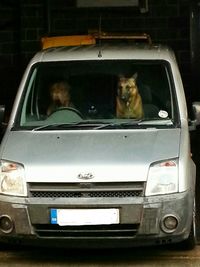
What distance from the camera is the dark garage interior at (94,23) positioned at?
12.5 meters

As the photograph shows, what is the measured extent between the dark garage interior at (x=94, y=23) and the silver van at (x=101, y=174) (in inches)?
229

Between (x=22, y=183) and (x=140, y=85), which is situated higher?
(x=140, y=85)

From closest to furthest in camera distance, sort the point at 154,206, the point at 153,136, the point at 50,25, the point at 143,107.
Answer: the point at 154,206 < the point at 153,136 < the point at 143,107 < the point at 50,25

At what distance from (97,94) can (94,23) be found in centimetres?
586

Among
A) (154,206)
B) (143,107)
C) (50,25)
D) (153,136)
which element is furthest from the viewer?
(50,25)

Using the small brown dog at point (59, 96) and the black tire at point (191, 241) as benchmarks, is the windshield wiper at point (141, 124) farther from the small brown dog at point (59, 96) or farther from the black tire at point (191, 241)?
the black tire at point (191, 241)

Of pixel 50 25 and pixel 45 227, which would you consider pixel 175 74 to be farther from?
pixel 50 25

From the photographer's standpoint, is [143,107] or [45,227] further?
[143,107]

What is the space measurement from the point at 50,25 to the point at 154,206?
24.2ft

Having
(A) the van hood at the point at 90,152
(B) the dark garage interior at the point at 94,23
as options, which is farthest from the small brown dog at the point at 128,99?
(B) the dark garage interior at the point at 94,23

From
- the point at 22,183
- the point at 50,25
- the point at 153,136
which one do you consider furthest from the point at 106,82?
the point at 50,25

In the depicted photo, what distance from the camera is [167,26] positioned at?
1255cm

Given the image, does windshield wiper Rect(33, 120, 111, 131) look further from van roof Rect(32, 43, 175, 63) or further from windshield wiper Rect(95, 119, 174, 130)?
van roof Rect(32, 43, 175, 63)

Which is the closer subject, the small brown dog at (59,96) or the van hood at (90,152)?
the van hood at (90,152)
